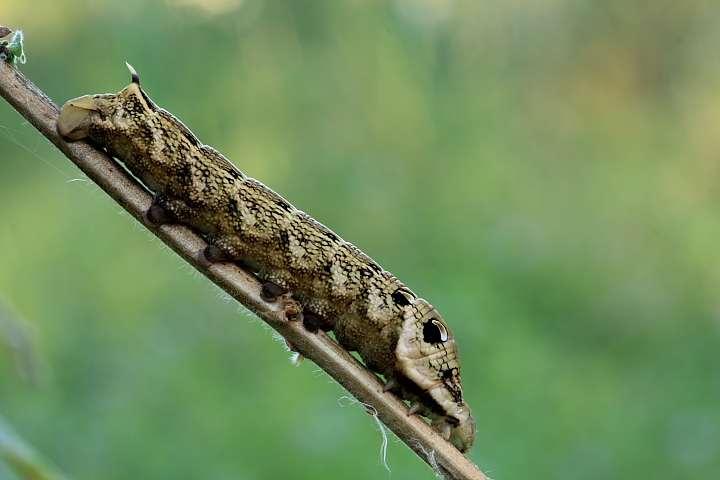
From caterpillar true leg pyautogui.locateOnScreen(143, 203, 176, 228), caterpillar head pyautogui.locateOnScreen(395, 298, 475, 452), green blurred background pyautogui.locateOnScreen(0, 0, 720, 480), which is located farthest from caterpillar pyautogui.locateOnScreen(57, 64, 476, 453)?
green blurred background pyautogui.locateOnScreen(0, 0, 720, 480)

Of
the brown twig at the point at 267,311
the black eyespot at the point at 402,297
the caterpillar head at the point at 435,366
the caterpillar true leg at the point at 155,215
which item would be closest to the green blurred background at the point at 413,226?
the caterpillar head at the point at 435,366

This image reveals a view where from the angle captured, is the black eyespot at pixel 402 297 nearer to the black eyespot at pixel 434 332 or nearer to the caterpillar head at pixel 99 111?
the black eyespot at pixel 434 332

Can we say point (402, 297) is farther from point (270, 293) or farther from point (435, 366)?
point (270, 293)

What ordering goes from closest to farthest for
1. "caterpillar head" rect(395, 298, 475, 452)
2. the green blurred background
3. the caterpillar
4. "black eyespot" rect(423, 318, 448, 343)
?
the caterpillar, "caterpillar head" rect(395, 298, 475, 452), "black eyespot" rect(423, 318, 448, 343), the green blurred background

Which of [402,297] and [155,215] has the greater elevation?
[402,297]

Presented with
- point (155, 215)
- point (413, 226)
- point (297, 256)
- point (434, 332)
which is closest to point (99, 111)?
point (155, 215)

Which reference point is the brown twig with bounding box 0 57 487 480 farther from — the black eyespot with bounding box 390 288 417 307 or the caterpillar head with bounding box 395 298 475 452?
the black eyespot with bounding box 390 288 417 307

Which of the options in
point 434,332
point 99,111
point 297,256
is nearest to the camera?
point 99,111
